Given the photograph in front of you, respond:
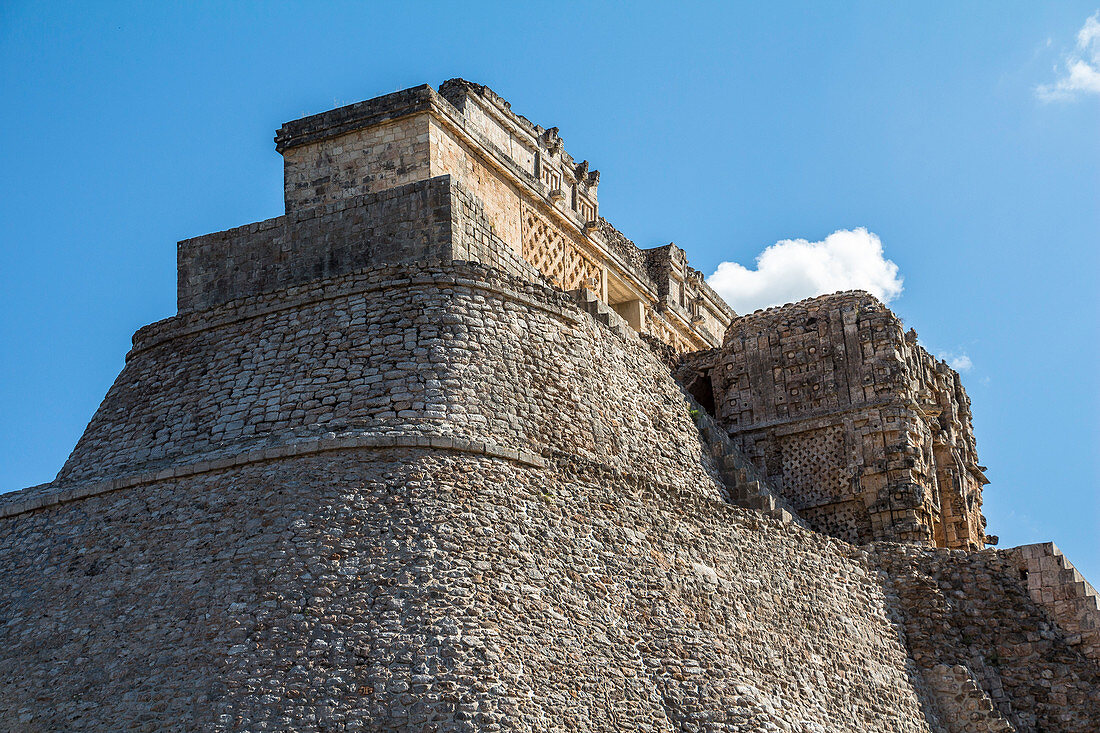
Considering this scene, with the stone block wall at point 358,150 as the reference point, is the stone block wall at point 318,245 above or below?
below

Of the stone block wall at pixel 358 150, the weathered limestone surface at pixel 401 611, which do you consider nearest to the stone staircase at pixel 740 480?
the weathered limestone surface at pixel 401 611

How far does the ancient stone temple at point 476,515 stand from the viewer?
42.3ft

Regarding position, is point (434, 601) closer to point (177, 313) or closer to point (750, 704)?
point (750, 704)

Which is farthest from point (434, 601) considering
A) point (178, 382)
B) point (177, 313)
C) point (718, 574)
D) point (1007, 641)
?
point (1007, 641)

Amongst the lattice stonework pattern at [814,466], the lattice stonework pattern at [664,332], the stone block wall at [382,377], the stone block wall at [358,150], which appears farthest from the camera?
the lattice stonework pattern at [664,332]

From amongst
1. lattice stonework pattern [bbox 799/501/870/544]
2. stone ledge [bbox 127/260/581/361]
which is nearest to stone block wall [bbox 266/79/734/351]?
stone ledge [bbox 127/260/581/361]

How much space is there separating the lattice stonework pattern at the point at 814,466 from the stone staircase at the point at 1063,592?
2.74 metres

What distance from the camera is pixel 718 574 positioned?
15703mm

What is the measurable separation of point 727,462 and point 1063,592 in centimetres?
449

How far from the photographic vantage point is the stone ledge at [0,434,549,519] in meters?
14.3

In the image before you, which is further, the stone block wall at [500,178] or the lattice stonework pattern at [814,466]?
the lattice stonework pattern at [814,466]

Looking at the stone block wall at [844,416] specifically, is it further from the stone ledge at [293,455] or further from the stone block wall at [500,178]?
the stone ledge at [293,455]

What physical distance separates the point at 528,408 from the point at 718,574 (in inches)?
108

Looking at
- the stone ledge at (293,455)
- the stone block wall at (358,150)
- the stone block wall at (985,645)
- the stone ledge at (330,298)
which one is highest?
the stone block wall at (358,150)
